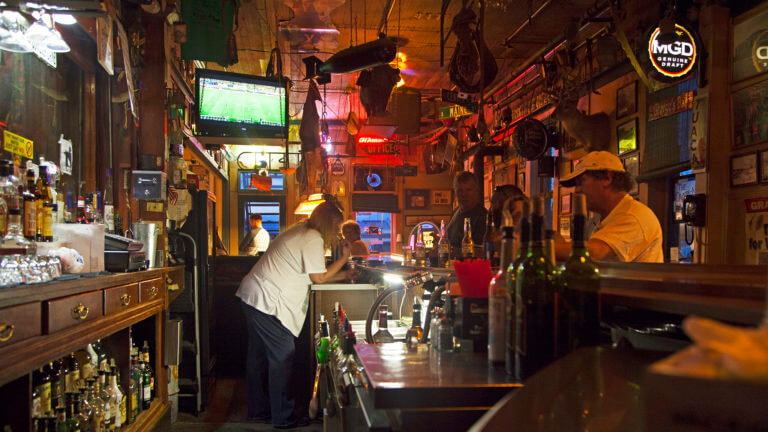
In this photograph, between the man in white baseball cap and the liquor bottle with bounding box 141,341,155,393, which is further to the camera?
the liquor bottle with bounding box 141,341,155,393

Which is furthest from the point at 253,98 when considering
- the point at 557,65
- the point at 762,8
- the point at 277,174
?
the point at 277,174

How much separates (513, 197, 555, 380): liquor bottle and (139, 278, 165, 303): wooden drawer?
2.43 m

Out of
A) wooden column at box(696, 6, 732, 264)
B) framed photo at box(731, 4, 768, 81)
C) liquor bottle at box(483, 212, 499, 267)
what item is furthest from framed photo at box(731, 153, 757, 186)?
liquor bottle at box(483, 212, 499, 267)

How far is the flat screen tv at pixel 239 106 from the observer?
15.8ft

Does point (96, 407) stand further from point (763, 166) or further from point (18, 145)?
point (763, 166)

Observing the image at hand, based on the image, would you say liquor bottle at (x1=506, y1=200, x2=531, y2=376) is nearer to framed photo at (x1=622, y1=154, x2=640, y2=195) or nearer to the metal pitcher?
the metal pitcher

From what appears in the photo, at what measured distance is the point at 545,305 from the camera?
120 centimetres

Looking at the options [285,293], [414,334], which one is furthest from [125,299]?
[285,293]

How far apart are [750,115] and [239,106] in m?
4.19

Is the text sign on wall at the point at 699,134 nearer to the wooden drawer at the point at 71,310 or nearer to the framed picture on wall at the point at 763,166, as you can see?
the framed picture on wall at the point at 763,166

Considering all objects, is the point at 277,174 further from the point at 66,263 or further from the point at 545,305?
the point at 545,305

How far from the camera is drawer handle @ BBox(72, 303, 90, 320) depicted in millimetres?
2025

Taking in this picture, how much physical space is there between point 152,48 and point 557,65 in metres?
4.48

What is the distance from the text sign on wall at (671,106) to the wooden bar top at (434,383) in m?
4.04
